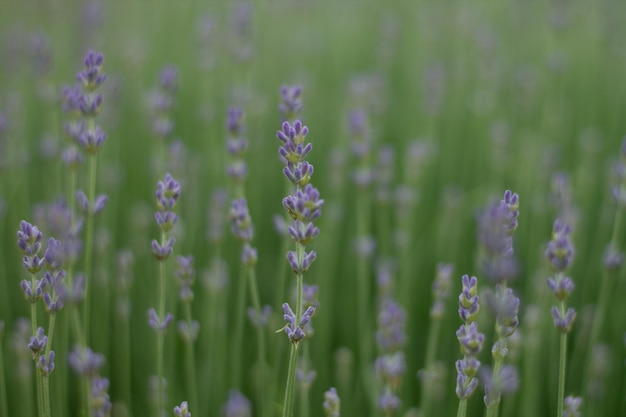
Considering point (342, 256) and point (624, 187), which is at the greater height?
point (624, 187)

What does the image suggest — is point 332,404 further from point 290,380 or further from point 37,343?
point 37,343

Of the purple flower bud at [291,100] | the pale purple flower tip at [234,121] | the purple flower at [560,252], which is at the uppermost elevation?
the purple flower bud at [291,100]

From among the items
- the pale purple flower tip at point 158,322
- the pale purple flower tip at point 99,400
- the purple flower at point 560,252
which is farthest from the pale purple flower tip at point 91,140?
the purple flower at point 560,252

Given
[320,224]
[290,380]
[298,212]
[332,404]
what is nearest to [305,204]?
[298,212]

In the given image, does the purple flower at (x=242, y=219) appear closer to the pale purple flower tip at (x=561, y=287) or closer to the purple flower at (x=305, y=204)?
the purple flower at (x=305, y=204)

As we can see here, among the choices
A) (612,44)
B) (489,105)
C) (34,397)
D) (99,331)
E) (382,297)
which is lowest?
(34,397)

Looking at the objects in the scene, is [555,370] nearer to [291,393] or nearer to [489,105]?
[291,393]

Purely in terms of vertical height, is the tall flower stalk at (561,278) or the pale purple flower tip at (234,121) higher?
the pale purple flower tip at (234,121)

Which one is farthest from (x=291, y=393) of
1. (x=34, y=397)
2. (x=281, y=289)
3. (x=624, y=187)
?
(x=34, y=397)
